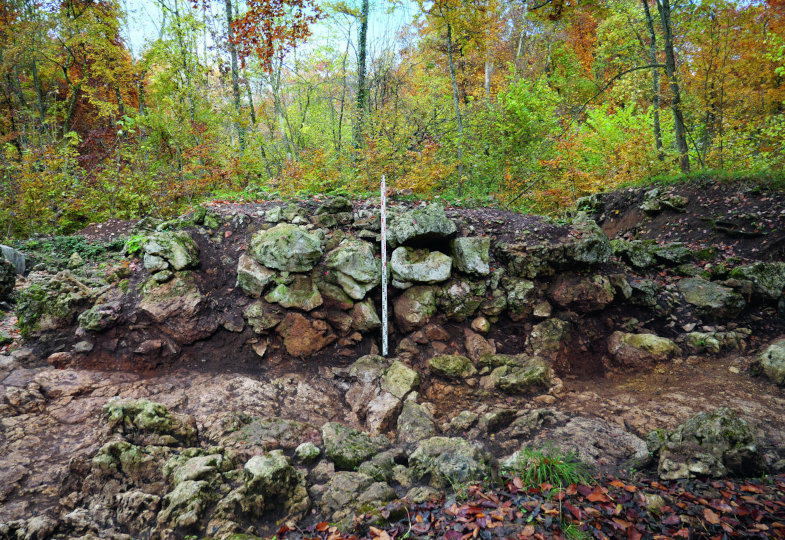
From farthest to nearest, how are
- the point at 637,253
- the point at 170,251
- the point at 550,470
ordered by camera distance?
the point at 637,253 < the point at 170,251 < the point at 550,470

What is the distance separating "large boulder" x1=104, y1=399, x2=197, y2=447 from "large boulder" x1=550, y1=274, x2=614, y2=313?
5.29 metres

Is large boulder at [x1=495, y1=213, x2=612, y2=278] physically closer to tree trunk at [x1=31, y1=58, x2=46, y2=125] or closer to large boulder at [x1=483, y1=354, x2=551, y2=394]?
large boulder at [x1=483, y1=354, x2=551, y2=394]

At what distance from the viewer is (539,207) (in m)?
11.6

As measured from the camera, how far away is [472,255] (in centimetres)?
547

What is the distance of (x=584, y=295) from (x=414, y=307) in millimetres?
2722

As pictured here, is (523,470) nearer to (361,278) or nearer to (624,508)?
(624,508)

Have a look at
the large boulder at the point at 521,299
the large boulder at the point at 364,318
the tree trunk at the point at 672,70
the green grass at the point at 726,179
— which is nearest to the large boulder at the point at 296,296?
the large boulder at the point at 364,318

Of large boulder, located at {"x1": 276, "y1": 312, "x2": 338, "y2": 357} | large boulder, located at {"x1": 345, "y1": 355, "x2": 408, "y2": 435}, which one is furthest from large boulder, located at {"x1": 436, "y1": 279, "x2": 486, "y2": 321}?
large boulder, located at {"x1": 276, "y1": 312, "x2": 338, "y2": 357}

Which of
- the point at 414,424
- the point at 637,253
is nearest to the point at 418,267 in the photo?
the point at 414,424

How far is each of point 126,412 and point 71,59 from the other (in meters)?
18.6

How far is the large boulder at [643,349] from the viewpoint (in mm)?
4918

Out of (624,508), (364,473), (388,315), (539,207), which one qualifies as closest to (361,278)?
(388,315)

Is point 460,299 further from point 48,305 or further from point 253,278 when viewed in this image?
point 48,305

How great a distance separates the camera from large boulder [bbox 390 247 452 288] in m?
5.32
